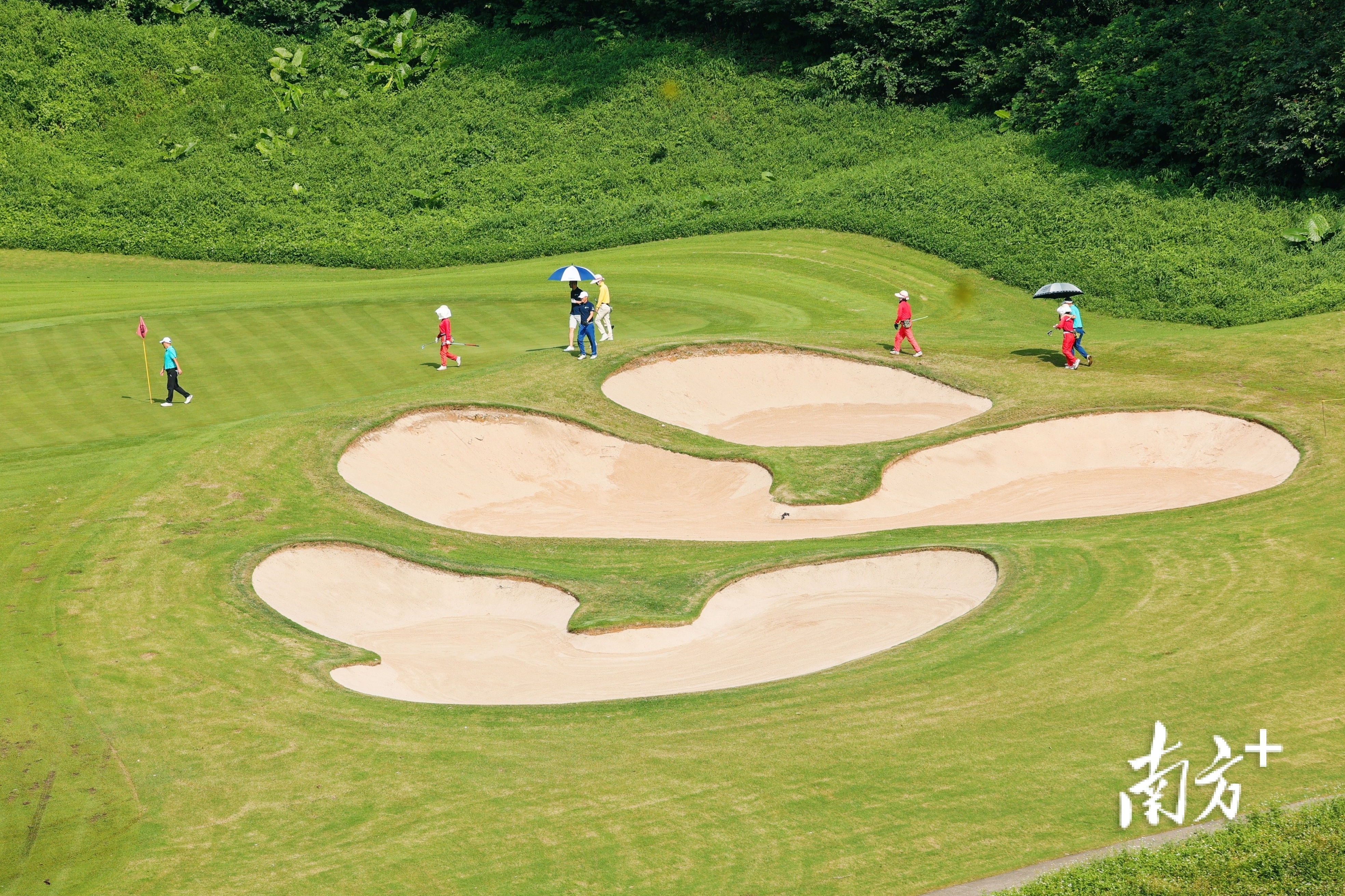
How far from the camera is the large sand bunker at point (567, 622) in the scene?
20000mm

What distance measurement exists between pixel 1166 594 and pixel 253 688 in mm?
13969

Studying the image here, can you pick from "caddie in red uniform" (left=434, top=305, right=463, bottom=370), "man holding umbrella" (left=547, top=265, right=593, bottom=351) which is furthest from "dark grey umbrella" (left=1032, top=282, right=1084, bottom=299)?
"caddie in red uniform" (left=434, top=305, right=463, bottom=370)

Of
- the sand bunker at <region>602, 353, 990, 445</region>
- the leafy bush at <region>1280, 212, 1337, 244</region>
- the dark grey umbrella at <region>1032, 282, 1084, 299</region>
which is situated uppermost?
the leafy bush at <region>1280, 212, 1337, 244</region>

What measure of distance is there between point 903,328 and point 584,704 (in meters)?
19.7

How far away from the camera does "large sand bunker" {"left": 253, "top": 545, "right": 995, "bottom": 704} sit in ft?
65.6

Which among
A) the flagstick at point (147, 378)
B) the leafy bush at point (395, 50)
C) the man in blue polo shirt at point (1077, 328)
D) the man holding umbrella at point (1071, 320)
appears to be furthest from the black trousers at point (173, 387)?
the leafy bush at point (395, 50)

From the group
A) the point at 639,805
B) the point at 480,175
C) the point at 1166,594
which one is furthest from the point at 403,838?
the point at 480,175

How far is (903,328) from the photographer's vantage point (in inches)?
1393

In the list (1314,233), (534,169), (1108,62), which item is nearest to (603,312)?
(1314,233)

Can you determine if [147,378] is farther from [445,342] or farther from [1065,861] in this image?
[1065,861]

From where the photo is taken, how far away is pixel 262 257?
53.1m

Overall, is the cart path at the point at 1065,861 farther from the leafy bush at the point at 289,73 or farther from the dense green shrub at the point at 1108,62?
the leafy bush at the point at 289,73

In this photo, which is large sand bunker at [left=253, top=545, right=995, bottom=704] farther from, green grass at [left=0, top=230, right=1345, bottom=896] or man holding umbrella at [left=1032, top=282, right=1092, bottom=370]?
man holding umbrella at [left=1032, top=282, right=1092, bottom=370]

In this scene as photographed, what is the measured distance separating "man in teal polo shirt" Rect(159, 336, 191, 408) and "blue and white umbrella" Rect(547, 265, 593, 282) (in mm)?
9370
